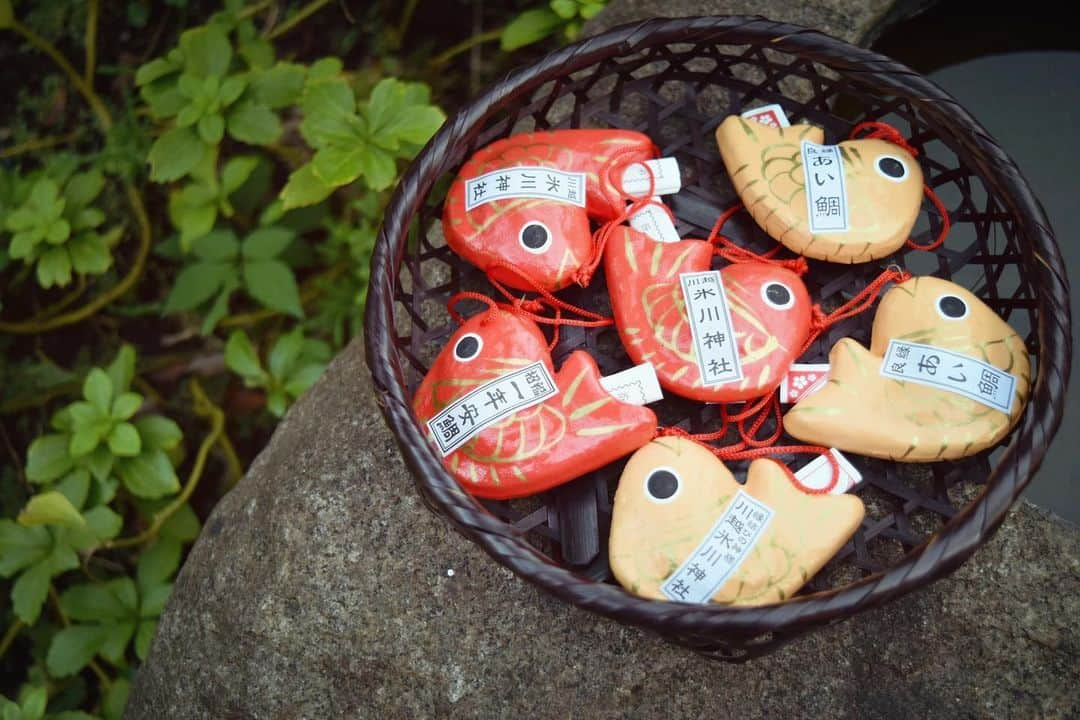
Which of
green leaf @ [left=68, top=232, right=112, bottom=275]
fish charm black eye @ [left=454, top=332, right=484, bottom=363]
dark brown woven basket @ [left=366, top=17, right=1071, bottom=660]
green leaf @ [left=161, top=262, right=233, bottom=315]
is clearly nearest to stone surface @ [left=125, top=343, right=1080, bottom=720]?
dark brown woven basket @ [left=366, top=17, right=1071, bottom=660]

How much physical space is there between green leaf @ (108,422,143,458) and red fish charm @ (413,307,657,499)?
624mm

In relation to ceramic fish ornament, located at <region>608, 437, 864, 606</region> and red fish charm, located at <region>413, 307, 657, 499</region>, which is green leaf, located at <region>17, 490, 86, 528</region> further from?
ceramic fish ornament, located at <region>608, 437, 864, 606</region>

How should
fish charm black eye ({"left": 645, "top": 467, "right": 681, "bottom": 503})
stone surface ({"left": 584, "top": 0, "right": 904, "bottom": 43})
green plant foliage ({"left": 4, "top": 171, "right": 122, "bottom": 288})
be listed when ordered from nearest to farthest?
fish charm black eye ({"left": 645, "top": 467, "right": 681, "bottom": 503}) → stone surface ({"left": 584, "top": 0, "right": 904, "bottom": 43}) → green plant foliage ({"left": 4, "top": 171, "right": 122, "bottom": 288})

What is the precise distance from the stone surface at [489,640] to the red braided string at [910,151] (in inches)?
14.3

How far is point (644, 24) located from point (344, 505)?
738 millimetres

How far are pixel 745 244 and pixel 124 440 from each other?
103cm

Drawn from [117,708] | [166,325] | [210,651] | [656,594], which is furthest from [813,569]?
[166,325]

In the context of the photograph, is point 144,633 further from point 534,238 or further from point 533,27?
point 533,27

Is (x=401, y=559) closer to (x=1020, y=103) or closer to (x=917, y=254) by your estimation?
(x=917, y=254)

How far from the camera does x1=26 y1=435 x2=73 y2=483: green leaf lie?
1426 millimetres

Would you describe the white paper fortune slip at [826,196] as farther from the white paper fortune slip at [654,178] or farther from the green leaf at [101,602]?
the green leaf at [101,602]

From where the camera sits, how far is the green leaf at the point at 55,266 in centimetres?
153

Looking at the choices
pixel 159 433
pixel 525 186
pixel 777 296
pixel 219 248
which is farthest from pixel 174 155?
pixel 777 296

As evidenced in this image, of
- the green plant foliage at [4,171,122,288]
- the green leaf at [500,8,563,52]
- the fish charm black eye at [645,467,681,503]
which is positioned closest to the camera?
the fish charm black eye at [645,467,681,503]
